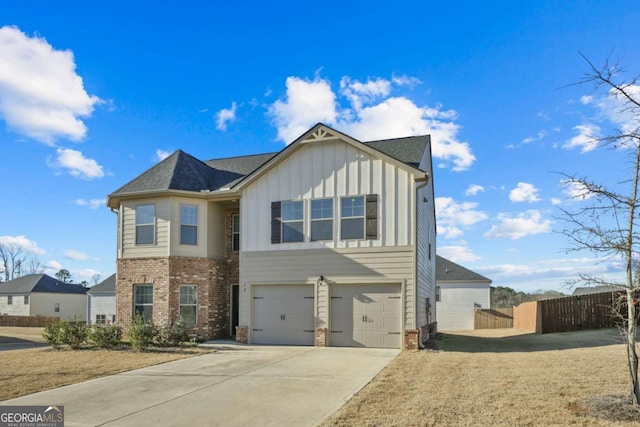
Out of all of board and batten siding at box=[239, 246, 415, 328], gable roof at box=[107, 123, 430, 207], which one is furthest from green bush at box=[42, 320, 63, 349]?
board and batten siding at box=[239, 246, 415, 328]

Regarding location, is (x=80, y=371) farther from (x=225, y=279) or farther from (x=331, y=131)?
(x=331, y=131)

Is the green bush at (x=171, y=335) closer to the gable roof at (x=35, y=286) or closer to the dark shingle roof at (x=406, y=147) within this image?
the dark shingle roof at (x=406, y=147)

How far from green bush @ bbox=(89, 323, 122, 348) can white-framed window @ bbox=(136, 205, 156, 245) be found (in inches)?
134

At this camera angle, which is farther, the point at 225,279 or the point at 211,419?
the point at 225,279

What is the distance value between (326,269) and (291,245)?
1531mm

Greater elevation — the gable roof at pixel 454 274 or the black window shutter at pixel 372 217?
the black window shutter at pixel 372 217

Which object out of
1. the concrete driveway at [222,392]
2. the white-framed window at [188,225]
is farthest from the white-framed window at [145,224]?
the concrete driveway at [222,392]

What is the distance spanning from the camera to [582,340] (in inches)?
704

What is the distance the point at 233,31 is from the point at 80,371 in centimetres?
1118

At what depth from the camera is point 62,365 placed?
12.5 metres

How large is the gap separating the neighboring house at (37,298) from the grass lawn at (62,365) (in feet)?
126

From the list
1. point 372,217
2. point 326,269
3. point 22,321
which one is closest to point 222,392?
point 326,269

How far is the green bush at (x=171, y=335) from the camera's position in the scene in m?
15.6

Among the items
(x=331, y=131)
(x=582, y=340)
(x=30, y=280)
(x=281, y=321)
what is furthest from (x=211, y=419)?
(x=30, y=280)
